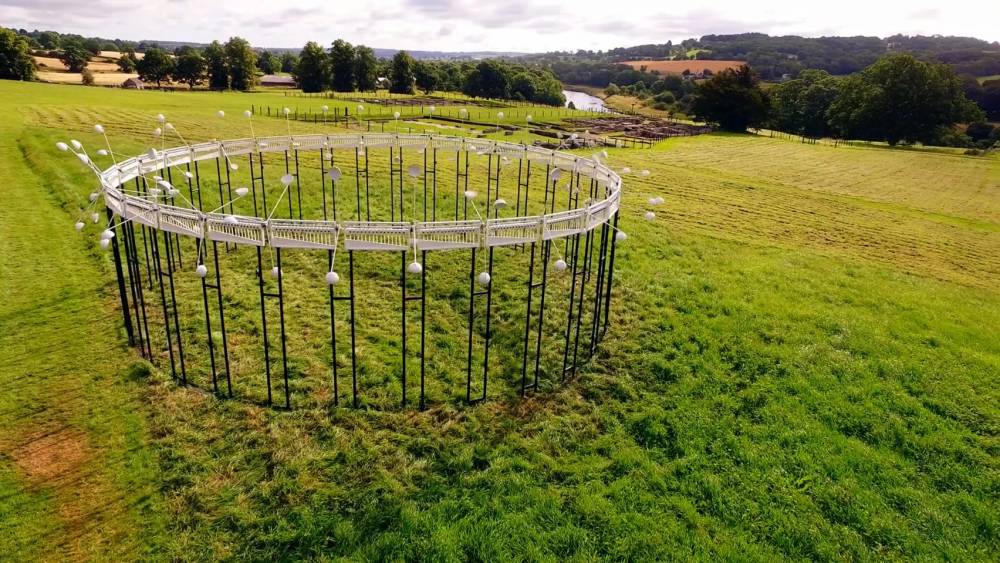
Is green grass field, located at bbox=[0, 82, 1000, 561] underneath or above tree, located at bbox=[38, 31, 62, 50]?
underneath

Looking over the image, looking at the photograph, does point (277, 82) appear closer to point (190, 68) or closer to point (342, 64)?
point (190, 68)

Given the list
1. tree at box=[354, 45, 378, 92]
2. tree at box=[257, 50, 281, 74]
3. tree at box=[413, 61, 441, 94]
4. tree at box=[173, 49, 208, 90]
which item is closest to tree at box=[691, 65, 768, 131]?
tree at box=[413, 61, 441, 94]

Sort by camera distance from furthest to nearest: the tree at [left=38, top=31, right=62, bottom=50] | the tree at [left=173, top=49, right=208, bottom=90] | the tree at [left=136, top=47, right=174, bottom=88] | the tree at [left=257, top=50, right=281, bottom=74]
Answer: the tree at [left=38, top=31, right=62, bottom=50] < the tree at [left=257, top=50, right=281, bottom=74] < the tree at [left=136, top=47, right=174, bottom=88] < the tree at [left=173, top=49, right=208, bottom=90]

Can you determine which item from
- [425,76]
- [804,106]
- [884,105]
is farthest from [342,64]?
[884,105]

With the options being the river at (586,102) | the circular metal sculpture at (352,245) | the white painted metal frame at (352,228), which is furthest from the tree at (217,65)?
the white painted metal frame at (352,228)

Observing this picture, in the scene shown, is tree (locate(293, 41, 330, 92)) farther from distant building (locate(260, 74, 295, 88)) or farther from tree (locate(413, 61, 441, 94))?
distant building (locate(260, 74, 295, 88))

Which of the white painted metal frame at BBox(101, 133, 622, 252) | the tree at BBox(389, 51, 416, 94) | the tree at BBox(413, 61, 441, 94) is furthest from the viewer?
the tree at BBox(413, 61, 441, 94)
